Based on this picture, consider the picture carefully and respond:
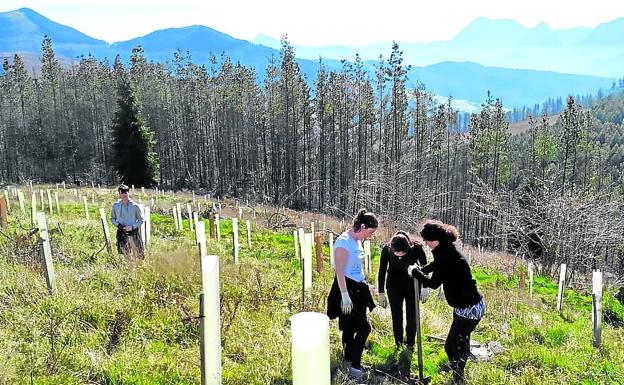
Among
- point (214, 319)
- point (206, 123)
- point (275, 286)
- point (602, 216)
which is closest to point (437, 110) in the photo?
point (206, 123)

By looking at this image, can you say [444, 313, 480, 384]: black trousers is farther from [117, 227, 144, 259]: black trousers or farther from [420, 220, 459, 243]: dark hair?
[117, 227, 144, 259]: black trousers

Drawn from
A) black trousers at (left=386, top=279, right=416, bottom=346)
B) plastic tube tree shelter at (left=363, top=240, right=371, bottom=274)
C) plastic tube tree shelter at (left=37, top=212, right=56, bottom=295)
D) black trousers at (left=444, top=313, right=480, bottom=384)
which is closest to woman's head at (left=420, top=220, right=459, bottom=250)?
black trousers at (left=444, top=313, right=480, bottom=384)

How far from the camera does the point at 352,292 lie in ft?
18.7

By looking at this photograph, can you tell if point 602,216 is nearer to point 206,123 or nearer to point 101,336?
point 101,336

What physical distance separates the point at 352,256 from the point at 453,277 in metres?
1.05

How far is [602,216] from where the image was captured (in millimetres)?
22016

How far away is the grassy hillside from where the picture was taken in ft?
15.3

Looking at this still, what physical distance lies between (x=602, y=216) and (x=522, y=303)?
13411 millimetres

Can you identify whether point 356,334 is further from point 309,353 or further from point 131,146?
point 131,146

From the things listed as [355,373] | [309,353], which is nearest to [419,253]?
[355,373]

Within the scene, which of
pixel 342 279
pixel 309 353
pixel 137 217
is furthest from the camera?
pixel 137 217

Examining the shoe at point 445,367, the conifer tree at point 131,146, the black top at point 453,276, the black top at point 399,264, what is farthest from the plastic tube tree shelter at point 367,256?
the conifer tree at point 131,146

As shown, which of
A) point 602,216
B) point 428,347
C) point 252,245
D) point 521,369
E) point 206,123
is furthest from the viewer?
point 206,123

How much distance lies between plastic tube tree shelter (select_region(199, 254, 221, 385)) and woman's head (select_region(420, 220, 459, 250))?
279cm
